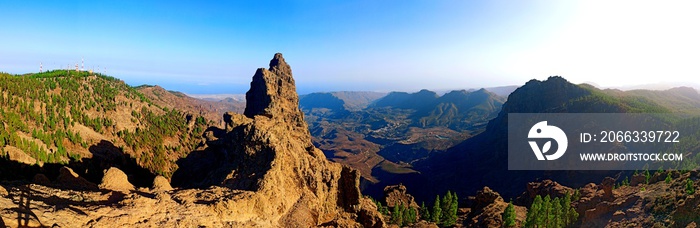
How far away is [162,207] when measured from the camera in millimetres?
17453

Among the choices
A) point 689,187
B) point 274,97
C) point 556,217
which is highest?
point 274,97

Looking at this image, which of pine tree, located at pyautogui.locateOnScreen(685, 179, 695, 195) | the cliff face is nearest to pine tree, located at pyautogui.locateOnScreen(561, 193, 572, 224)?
pine tree, located at pyautogui.locateOnScreen(685, 179, 695, 195)

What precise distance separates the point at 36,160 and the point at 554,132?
5737 inches

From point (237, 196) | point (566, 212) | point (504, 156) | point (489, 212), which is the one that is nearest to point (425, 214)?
point (489, 212)

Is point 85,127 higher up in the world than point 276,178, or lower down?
higher up

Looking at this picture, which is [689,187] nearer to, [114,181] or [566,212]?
[566,212]

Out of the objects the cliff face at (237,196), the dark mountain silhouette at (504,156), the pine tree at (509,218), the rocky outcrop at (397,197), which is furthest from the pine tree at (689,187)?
the dark mountain silhouette at (504,156)

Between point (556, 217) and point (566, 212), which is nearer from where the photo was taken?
point (556, 217)

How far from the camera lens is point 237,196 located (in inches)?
826

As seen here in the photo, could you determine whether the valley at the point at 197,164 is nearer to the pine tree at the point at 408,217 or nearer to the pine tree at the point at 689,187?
the pine tree at the point at 689,187

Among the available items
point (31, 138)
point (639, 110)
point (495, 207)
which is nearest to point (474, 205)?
point (495, 207)

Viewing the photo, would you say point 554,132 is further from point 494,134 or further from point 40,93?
point 40,93

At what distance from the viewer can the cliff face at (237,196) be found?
51.3 ft

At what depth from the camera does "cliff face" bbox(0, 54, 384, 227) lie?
51.3ft
